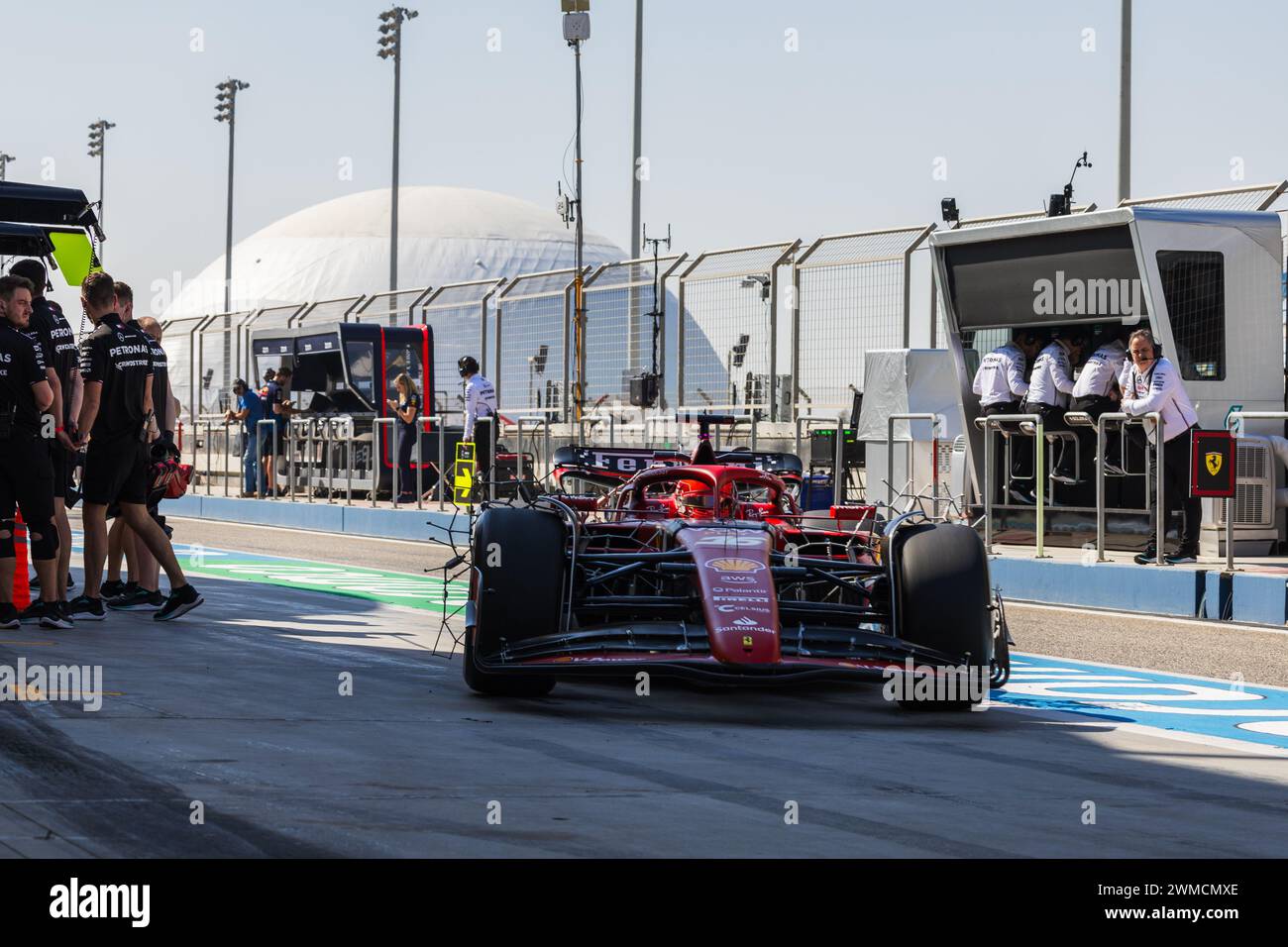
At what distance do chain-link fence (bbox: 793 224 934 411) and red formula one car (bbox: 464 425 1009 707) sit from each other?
37.7 ft

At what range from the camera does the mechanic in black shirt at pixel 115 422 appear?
9961 mm

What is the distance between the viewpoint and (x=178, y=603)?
1041 cm

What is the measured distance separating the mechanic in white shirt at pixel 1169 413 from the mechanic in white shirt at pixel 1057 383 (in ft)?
4.40

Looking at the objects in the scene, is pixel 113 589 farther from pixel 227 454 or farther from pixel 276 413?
pixel 227 454

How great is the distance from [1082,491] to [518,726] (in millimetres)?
9240

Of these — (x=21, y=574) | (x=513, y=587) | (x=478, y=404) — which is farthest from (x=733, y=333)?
(x=513, y=587)

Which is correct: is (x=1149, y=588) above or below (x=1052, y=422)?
below

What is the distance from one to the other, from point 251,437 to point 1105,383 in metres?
14.8

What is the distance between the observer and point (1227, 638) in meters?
10.9

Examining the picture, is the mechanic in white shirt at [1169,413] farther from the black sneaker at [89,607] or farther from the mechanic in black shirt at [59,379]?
the mechanic in black shirt at [59,379]

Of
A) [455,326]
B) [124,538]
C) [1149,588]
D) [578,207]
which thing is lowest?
[1149,588]

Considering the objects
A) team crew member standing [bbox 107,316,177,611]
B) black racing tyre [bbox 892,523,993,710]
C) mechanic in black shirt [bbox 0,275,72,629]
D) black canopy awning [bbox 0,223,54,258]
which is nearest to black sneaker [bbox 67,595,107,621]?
team crew member standing [bbox 107,316,177,611]
